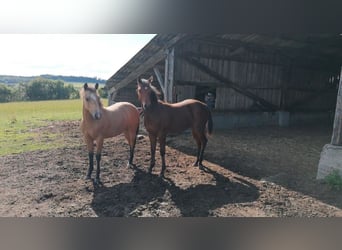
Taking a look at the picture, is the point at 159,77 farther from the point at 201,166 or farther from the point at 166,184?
the point at 166,184

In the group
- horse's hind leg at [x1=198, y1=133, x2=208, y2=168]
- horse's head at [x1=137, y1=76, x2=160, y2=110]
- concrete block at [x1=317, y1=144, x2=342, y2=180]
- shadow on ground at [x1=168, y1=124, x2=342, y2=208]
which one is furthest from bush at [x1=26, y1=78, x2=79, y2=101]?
concrete block at [x1=317, y1=144, x2=342, y2=180]

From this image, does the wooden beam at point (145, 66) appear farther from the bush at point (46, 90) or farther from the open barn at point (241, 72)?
the bush at point (46, 90)

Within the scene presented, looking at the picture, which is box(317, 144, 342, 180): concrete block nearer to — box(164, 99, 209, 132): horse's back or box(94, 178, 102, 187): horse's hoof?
box(164, 99, 209, 132): horse's back

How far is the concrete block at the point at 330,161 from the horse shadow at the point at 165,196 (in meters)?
0.92

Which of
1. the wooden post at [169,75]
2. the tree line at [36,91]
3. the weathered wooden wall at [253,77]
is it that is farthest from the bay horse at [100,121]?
the weathered wooden wall at [253,77]

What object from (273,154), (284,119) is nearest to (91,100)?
(273,154)

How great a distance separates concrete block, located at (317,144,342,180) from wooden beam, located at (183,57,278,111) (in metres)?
2.82

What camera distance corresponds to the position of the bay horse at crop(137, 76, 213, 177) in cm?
315

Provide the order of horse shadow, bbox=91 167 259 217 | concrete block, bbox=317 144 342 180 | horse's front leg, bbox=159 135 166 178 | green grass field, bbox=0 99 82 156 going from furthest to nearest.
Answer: green grass field, bbox=0 99 82 156
horse's front leg, bbox=159 135 166 178
concrete block, bbox=317 144 342 180
horse shadow, bbox=91 167 259 217

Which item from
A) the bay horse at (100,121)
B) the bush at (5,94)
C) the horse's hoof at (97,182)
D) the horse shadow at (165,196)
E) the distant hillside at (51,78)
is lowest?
the horse shadow at (165,196)

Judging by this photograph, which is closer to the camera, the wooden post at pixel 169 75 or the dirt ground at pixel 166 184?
the dirt ground at pixel 166 184

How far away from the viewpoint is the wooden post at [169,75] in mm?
4867

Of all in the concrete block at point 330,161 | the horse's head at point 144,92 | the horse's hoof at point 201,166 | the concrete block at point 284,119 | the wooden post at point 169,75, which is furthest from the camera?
the concrete block at point 284,119
